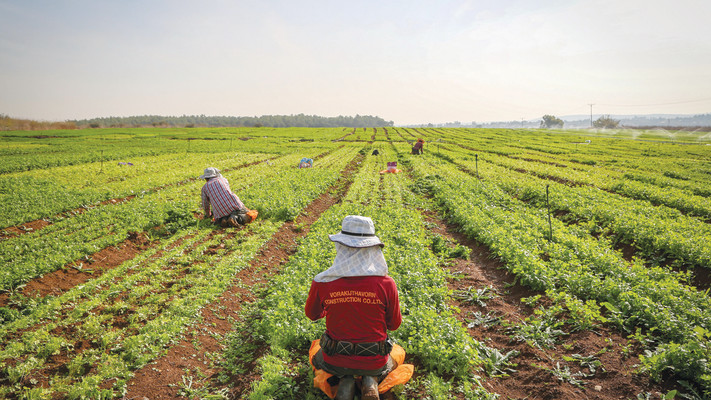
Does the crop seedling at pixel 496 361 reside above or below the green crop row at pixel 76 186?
below

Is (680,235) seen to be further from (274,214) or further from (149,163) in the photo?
(149,163)

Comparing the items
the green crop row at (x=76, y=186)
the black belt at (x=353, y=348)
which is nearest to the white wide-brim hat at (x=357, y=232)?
the black belt at (x=353, y=348)

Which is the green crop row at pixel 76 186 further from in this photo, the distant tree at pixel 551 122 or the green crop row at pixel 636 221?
the distant tree at pixel 551 122

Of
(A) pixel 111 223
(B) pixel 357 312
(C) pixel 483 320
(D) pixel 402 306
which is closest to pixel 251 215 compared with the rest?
(A) pixel 111 223

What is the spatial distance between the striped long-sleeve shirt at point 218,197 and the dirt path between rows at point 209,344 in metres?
2.16

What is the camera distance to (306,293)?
22.0 feet

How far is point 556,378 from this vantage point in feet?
16.5

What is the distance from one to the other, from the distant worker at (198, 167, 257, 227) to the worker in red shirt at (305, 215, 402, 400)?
830cm

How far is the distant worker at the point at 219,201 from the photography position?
1144 centimetres

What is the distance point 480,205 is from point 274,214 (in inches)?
327

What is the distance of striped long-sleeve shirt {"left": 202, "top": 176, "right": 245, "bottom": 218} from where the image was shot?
11422mm

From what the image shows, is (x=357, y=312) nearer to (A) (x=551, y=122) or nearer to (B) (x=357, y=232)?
(B) (x=357, y=232)

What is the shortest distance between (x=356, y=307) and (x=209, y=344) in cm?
326

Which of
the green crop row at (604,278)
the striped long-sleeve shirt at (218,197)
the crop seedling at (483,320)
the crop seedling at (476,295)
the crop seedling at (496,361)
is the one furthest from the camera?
the striped long-sleeve shirt at (218,197)
